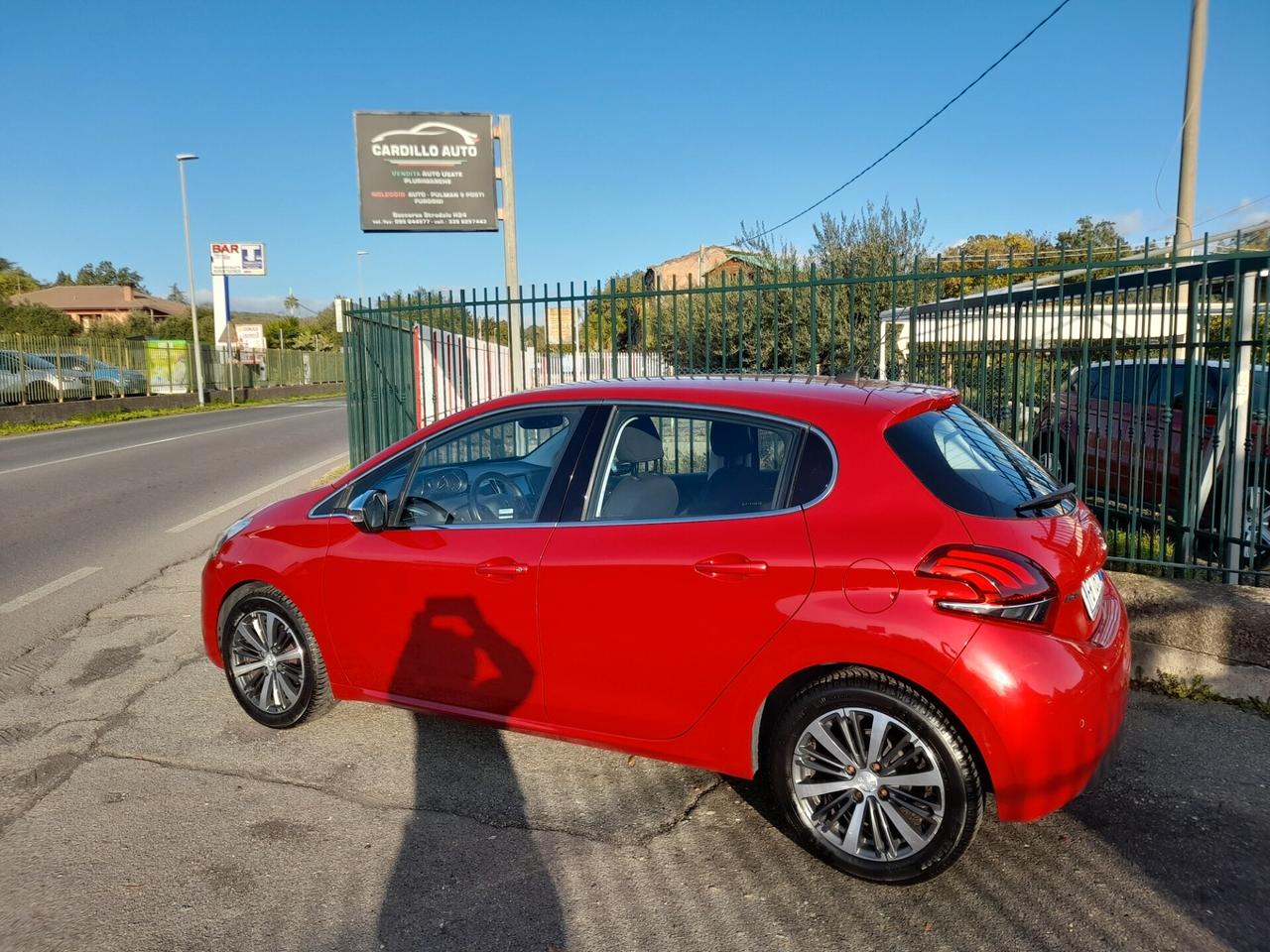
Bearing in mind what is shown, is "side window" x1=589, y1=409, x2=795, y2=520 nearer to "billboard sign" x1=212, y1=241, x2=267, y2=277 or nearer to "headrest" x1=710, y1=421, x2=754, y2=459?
"headrest" x1=710, y1=421, x2=754, y2=459

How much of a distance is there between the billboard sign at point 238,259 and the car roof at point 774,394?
4411cm

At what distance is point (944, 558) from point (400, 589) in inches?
83.2

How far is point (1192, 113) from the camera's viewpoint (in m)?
10.0

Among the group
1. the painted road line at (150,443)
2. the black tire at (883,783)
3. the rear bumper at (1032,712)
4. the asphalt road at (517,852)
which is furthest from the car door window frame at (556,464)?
the painted road line at (150,443)

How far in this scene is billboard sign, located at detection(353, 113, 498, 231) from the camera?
12.9m

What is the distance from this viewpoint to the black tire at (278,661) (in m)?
4.03

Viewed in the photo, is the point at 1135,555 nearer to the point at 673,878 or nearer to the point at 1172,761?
the point at 1172,761

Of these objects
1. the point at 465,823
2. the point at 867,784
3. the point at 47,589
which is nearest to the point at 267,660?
the point at 465,823

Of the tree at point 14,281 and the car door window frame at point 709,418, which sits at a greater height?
the tree at point 14,281

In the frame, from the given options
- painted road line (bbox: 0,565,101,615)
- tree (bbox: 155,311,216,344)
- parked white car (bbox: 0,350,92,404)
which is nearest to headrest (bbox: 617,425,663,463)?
painted road line (bbox: 0,565,101,615)

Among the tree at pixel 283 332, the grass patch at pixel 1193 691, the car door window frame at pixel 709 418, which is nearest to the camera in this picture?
the car door window frame at pixel 709 418

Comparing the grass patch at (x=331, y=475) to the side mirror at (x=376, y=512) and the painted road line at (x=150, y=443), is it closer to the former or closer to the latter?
the painted road line at (x=150, y=443)

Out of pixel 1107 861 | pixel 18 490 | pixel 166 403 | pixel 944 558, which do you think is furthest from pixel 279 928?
pixel 166 403

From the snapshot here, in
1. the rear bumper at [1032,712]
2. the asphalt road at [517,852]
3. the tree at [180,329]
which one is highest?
the tree at [180,329]
